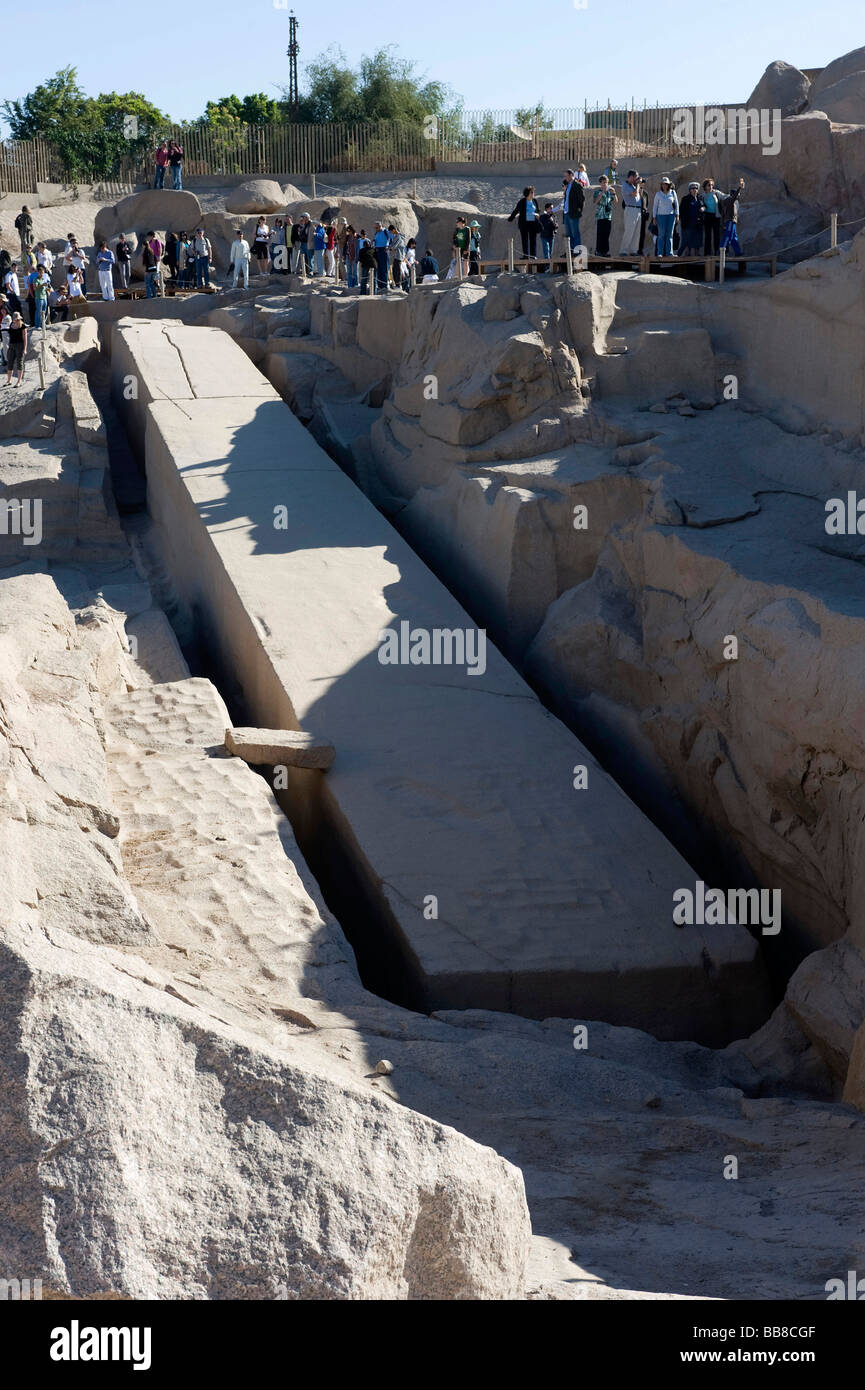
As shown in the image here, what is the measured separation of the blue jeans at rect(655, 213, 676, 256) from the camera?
12.5 metres

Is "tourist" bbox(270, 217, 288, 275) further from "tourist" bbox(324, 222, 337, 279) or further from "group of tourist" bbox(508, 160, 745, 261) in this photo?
"group of tourist" bbox(508, 160, 745, 261)

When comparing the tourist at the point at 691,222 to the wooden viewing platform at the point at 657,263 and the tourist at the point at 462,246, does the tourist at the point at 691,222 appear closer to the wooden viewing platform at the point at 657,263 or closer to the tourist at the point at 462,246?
the wooden viewing platform at the point at 657,263

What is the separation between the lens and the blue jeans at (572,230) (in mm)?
12591

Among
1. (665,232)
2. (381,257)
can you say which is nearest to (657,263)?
(665,232)

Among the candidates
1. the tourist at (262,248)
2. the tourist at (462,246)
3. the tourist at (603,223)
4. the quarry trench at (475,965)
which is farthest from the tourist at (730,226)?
the tourist at (262,248)

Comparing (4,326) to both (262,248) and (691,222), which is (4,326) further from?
(691,222)

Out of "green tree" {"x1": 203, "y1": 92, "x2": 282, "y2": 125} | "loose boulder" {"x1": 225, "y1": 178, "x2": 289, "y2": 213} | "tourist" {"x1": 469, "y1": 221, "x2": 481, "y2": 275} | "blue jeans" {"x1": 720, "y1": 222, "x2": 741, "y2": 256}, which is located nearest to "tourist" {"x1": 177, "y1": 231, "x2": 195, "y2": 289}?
"loose boulder" {"x1": 225, "y1": 178, "x2": 289, "y2": 213}

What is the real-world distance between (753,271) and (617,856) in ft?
23.0

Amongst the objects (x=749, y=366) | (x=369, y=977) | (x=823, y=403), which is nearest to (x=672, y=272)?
(x=749, y=366)

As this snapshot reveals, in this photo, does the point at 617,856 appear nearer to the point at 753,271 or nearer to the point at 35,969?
the point at 35,969

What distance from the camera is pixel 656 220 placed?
12570 millimetres

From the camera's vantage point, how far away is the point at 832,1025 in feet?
Result: 19.8

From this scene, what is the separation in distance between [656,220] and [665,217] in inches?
4.8

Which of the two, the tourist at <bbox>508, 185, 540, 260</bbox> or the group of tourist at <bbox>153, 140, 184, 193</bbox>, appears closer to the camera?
the tourist at <bbox>508, 185, 540, 260</bbox>
